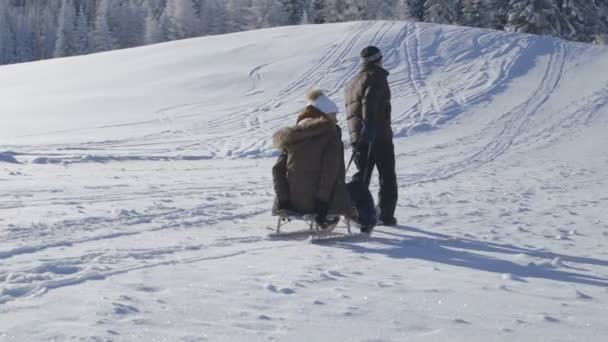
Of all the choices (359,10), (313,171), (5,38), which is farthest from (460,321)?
(5,38)

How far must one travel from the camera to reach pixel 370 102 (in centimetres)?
856

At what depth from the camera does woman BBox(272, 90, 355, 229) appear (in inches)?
315

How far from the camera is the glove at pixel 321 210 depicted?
8000 millimetres

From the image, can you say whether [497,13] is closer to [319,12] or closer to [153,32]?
[319,12]

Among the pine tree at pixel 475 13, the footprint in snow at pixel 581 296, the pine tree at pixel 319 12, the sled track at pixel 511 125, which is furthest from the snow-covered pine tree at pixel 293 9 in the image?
the footprint in snow at pixel 581 296

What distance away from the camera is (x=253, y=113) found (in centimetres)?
2067

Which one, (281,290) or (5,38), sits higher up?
(5,38)

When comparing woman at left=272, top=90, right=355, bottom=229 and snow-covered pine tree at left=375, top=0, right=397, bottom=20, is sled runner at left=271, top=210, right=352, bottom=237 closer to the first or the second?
woman at left=272, top=90, right=355, bottom=229

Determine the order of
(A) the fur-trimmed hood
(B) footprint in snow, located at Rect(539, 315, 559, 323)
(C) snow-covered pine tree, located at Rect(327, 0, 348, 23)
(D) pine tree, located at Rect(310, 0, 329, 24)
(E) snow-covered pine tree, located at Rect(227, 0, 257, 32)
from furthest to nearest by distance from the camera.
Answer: (E) snow-covered pine tree, located at Rect(227, 0, 257, 32) → (D) pine tree, located at Rect(310, 0, 329, 24) → (C) snow-covered pine tree, located at Rect(327, 0, 348, 23) → (A) the fur-trimmed hood → (B) footprint in snow, located at Rect(539, 315, 559, 323)

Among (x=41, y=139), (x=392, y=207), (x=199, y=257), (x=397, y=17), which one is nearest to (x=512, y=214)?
(x=392, y=207)

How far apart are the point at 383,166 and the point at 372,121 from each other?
549mm

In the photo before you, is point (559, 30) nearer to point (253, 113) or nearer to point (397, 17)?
point (397, 17)

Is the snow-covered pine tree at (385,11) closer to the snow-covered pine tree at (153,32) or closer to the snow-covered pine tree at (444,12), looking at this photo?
the snow-covered pine tree at (444,12)

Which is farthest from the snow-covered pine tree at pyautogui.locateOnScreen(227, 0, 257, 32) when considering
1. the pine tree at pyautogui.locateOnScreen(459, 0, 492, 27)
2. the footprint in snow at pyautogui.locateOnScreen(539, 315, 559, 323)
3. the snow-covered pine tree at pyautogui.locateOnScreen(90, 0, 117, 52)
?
the footprint in snow at pyautogui.locateOnScreen(539, 315, 559, 323)
